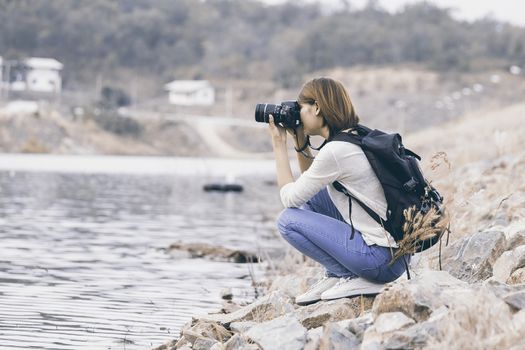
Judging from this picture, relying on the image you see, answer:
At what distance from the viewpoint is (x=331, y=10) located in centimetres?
14025

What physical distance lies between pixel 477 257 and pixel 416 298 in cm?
176

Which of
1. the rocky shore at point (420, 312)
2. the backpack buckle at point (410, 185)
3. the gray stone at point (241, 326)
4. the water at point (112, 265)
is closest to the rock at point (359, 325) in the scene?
the rocky shore at point (420, 312)

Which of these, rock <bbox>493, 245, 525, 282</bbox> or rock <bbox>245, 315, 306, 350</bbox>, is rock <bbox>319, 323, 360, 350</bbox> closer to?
rock <bbox>245, 315, 306, 350</bbox>

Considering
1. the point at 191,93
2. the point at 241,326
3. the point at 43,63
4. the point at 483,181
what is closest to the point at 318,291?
the point at 241,326

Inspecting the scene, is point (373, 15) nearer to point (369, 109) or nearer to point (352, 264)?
Answer: point (369, 109)

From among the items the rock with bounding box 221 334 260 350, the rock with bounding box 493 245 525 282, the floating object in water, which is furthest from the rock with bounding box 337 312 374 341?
the floating object in water

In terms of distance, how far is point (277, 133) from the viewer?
6.86m

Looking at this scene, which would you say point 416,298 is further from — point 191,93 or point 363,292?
point 191,93

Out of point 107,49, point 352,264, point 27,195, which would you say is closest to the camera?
point 352,264

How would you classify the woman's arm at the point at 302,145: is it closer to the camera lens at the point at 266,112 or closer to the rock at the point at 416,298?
the camera lens at the point at 266,112

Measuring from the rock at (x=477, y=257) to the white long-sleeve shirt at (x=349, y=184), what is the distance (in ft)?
3.03

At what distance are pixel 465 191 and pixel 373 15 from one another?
420 ft

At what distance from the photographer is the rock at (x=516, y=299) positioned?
5.34 m

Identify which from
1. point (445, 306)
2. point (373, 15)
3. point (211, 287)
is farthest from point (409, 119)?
point (445, 306)
